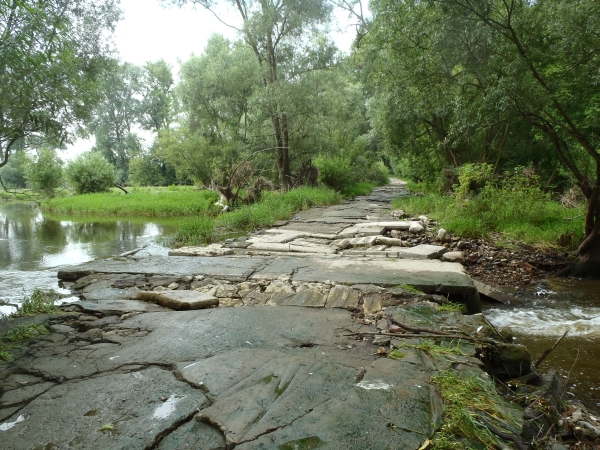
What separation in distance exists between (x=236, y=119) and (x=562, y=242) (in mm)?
17551

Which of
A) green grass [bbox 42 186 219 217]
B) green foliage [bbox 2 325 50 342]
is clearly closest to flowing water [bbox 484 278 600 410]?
green foliage [bbox 2 325 50 342]

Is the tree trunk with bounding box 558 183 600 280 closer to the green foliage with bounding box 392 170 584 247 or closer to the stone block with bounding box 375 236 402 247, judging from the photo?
the green foliage with bounding box 392 170 584 247

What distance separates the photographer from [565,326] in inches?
167

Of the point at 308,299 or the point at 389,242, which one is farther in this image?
the point at 389,242

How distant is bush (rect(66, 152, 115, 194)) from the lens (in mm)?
26422

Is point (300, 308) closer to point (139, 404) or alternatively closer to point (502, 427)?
point (139, 404)

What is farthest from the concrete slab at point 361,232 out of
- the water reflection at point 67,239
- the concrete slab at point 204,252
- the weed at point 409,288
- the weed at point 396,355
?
the water reflection at point 67,239

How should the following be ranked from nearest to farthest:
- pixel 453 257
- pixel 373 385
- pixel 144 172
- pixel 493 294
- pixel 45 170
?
pixel 373 385, pixel 493 294, pixel 453 257, pixel 45 170, pixel 144 172

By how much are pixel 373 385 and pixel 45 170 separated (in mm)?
28937

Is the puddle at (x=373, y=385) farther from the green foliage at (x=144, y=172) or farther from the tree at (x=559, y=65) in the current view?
the green foliage at (x=144, y=172)

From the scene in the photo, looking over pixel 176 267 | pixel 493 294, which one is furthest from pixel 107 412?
pixel 493 294

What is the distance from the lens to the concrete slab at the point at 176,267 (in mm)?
4449

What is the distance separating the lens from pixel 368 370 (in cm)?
219

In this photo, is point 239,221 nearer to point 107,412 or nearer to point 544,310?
point 544,310
